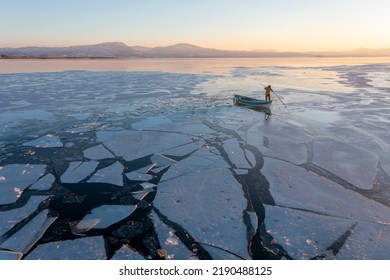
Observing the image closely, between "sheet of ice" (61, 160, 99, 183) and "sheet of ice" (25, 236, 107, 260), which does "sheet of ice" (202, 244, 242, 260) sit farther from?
"sheet of ice" (61, 160, 99, 183)

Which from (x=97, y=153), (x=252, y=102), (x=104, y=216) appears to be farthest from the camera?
(x=252, y=102)

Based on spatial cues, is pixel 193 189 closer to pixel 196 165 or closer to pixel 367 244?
pixel 196 165

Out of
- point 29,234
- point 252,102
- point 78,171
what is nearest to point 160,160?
point 78,171

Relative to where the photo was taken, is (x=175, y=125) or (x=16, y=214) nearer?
(x=16, y=214)

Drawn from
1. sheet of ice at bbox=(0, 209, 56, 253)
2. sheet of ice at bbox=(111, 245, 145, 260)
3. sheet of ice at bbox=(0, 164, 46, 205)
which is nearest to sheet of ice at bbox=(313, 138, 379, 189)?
sheet of ice at bbox=(111, 245, 145, 260)

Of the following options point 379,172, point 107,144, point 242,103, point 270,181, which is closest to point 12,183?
point 107,144

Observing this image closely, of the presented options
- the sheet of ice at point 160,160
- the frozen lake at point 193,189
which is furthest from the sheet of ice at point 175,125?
the sheet of ice at point 160,160
